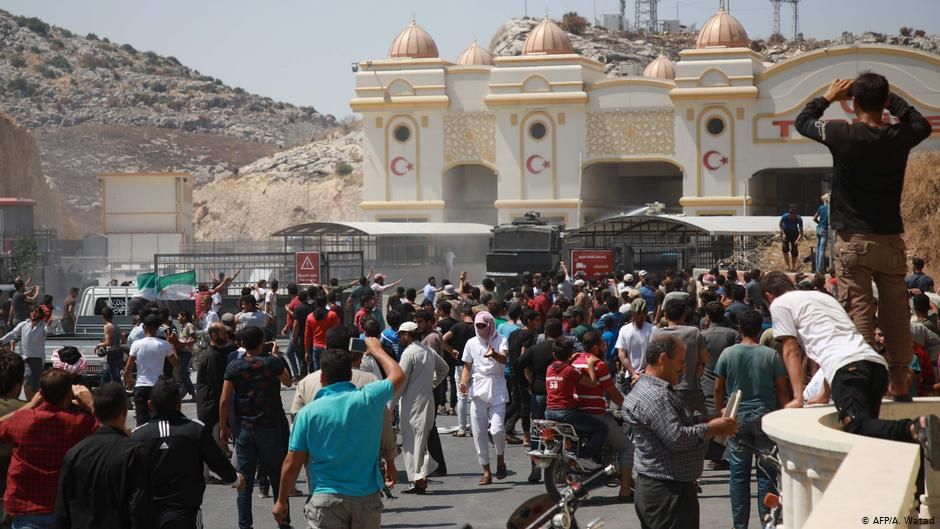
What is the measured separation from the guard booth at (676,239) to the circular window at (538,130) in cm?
1353

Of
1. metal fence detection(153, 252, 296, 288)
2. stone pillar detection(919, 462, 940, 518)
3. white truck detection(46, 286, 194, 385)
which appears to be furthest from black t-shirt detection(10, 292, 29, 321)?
stone pillar detection(919, 462, 940, 518)

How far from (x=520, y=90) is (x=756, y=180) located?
1111cm

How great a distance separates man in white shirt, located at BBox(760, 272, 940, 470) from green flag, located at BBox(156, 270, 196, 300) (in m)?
17.8

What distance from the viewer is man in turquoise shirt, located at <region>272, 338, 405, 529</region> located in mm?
6832

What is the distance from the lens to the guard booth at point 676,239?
35.3 meters

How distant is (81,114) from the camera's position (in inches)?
4938

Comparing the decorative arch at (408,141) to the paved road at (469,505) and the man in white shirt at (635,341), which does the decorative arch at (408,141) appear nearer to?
the man in white shirt at (635,341)

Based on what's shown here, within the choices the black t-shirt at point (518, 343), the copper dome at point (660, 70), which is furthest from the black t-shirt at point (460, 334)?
the copper dome at point (660, 70)

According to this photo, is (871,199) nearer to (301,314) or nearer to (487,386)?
(487,386)

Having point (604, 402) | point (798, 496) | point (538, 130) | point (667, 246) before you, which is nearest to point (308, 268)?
point (667, 246)

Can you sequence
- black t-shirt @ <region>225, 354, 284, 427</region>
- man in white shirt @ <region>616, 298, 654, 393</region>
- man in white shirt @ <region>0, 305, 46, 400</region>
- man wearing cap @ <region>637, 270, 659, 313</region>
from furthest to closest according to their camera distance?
man wearing cap @ <region>637, 270, 659, 313</region> < man in white shirt @ <region>0, 305, 46, 400</region> < man in white shirt @ <region>616, 298, 654, 393</region> < black t-shirt @ <region>225, 354, 284, 427</region>

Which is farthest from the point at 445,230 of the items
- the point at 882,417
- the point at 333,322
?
the point at 882,417

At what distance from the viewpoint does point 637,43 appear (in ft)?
332

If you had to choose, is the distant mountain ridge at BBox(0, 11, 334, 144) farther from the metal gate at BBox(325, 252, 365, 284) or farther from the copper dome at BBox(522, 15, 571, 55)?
the metal gate at BBox(325, 252, 365, 284)
